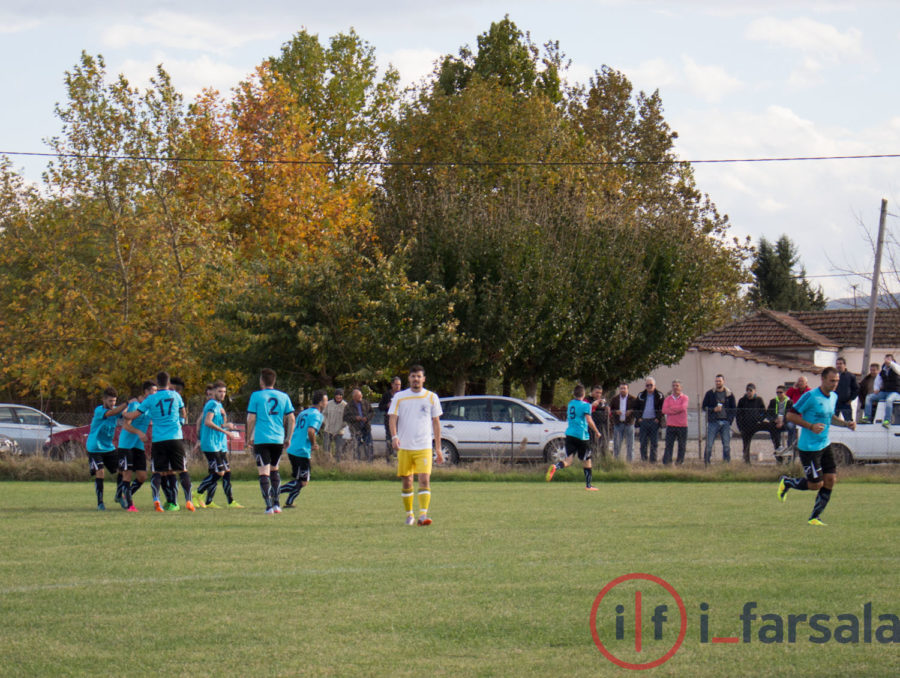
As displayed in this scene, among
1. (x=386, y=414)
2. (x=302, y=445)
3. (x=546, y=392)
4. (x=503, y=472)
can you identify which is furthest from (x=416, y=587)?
(x=546, y=392)

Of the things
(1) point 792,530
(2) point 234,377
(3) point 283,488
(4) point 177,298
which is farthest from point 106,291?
(1) point 792,530

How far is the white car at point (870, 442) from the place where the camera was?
968 inches

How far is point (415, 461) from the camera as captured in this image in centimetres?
1338

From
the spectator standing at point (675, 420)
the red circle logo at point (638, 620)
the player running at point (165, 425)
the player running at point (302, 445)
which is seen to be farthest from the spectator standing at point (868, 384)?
the red circle logo at point (638, 620)

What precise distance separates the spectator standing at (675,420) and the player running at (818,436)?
9981 millimetres

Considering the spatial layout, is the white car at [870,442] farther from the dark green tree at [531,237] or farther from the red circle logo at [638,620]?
the red circle logo at [638,620]

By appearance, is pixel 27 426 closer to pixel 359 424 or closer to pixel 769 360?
pixel 359 424

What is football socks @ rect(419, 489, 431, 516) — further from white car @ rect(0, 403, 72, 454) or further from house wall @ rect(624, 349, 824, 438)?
house wall @ rect(624, 349, 824, 438)

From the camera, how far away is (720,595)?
819cm

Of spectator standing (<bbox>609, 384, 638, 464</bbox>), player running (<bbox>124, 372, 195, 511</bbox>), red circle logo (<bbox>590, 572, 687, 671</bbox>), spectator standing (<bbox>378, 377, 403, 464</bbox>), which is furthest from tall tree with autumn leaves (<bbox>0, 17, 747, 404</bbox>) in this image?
red circle logo (<bbox>590, 572, 687, 671</bbox>)

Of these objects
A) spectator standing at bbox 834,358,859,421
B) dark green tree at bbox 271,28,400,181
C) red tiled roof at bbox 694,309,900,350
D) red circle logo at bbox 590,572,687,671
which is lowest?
red circle logo at bbox 590,572,687,671

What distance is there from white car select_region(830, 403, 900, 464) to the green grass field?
9.52 metres

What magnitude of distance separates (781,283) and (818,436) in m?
59.2

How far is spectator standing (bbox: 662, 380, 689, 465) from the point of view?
2367 cm
